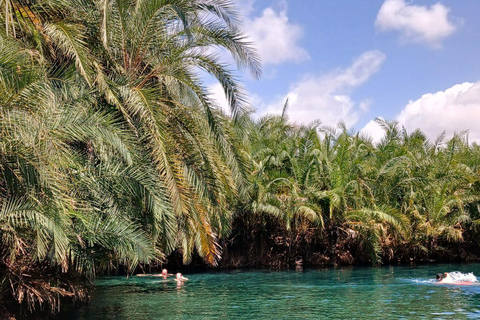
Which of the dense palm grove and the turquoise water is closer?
the dense palm grove

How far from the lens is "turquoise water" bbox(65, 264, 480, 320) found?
13.6 metres

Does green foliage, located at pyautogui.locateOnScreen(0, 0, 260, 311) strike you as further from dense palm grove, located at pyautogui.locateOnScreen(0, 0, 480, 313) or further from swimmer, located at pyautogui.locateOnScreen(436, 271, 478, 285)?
swimmer, located at pyautogui.locateOnScreen(436, 271, 478, 285)

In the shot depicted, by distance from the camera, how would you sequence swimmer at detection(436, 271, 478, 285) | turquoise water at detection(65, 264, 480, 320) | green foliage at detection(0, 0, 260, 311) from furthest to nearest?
1. swimmer at detection(436, 271, 478, 285)
2. turquoise water at detection(65, 264, 480, 320)
3. green foliage at detection(0, 0, 260, 311)

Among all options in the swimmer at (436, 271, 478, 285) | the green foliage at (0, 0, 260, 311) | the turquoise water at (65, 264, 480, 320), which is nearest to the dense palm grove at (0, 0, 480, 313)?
the green foliage at (0, 0, 260, 311)

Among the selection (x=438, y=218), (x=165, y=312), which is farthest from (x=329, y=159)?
(x=165, y=312)

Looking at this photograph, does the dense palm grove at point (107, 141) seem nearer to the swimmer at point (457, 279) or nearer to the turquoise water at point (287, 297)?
the turquoise water at point (287, 297)

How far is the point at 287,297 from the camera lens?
1673 centimetres

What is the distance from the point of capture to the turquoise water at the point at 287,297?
1362cm

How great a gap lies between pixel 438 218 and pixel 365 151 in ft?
18.3

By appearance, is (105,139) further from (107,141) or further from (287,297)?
(287,297)

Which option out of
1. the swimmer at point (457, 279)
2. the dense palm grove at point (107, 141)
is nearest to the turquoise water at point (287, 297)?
the swimmer at point (457, 279)

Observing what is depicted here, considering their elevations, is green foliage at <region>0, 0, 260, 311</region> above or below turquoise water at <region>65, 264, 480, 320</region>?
above

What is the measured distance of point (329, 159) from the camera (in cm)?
2759

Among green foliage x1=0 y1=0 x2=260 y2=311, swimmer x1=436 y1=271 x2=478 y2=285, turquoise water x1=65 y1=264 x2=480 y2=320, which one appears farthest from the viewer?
swimmer x1=436 y1=271 x2=478 y2=285
